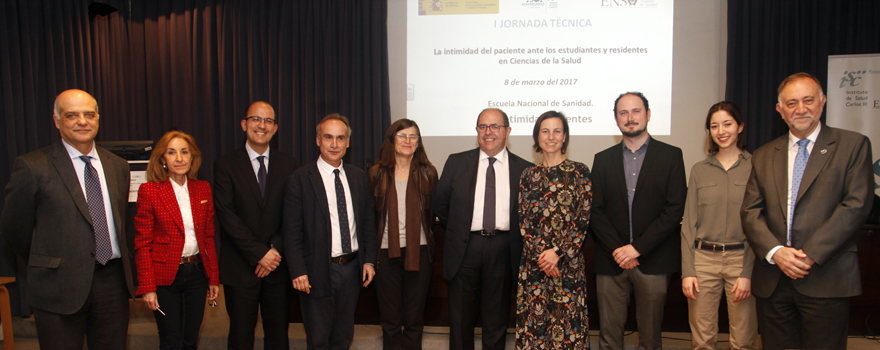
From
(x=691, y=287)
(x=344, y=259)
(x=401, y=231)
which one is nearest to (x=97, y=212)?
(x=344, y=259)

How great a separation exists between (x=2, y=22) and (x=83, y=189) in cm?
277

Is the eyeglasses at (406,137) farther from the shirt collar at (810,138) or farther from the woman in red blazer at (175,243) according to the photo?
the shirt collar at (810,138)

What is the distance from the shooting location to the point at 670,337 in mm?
3273

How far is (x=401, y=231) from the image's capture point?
266 cm

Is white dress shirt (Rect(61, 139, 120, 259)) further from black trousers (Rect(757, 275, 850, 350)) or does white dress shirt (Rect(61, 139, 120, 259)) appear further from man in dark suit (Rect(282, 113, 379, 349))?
black trousers (Rect(757, 275, 850, 350))

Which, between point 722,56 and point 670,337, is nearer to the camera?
point 670,337

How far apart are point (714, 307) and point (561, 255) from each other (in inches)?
37.5

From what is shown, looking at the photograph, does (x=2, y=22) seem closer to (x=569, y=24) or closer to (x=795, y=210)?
(x=569, y=24)

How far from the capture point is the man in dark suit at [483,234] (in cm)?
254

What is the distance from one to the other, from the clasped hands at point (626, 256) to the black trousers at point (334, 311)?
1485 millimetres

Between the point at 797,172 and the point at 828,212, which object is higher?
the point at 797,172

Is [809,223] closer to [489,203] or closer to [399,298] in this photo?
[489,203]

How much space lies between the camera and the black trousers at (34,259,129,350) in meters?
2.05

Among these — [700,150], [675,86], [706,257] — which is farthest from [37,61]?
[700,150]
